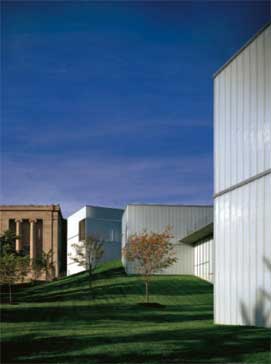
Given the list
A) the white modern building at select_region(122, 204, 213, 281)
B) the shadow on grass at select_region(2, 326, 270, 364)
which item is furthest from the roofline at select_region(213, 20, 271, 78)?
the white modern building at select_region(122, 204, 213, 281)

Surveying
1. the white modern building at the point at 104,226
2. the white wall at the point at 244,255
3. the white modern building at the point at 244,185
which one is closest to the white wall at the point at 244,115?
the white modern building at the point at 244,185

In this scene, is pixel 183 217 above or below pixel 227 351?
above

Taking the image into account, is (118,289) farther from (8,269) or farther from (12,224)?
(12,224)

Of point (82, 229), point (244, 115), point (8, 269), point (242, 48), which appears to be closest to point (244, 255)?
point (244, 115)

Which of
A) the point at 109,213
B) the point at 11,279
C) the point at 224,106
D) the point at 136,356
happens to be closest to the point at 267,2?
the point at 224,106

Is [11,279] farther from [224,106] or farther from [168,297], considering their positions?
[224,106]

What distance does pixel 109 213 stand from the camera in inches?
2894

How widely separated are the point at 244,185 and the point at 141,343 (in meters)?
6.45

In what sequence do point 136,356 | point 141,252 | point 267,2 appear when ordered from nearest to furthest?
point 136,356, point 267,2, point 141,252

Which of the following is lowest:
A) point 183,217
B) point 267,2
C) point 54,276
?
point 54,276

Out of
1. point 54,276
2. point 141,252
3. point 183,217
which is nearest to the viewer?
point 141,252

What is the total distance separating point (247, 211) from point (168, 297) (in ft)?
70.9

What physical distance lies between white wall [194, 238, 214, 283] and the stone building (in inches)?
1315

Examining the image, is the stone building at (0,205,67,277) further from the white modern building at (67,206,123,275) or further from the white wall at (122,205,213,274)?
the white wall at (122,205,213,274)
